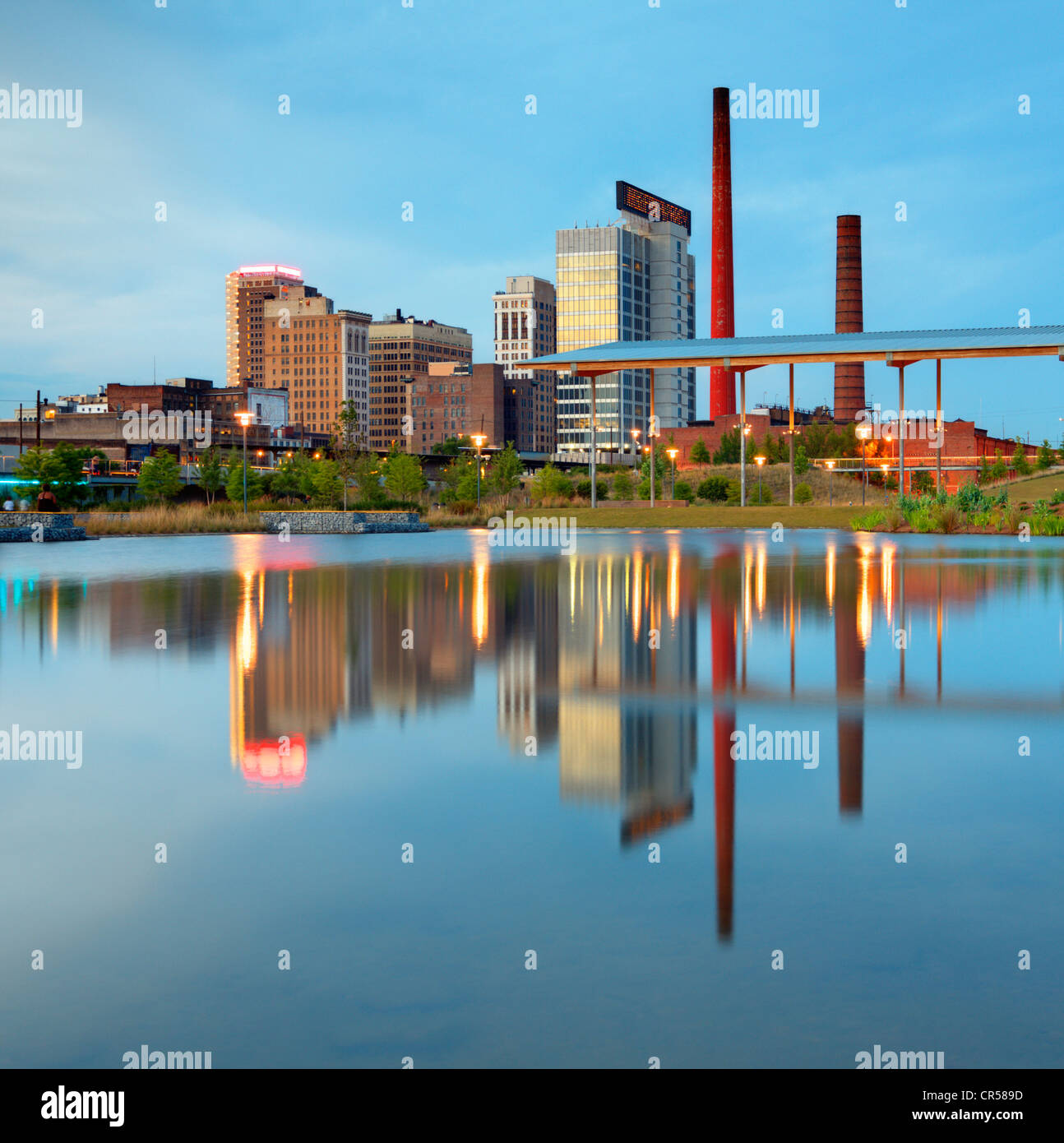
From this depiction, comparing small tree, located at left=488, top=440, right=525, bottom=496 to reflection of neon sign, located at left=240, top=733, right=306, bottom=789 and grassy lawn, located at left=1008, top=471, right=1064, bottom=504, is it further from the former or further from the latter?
reflection of neon sign, located at left=240, top=733, right=306, bottom=789

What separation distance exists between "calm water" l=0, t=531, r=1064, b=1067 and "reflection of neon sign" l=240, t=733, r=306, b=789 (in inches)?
1.6

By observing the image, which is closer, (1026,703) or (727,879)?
(727,879)

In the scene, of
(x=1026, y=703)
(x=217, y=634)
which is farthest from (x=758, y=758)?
(x=217, y=634)

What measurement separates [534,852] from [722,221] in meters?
112

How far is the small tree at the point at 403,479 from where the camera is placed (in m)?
66.9

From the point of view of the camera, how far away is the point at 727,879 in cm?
449

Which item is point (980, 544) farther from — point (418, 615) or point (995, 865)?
point (995, 865)

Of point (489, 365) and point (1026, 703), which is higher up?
point (489, 365)

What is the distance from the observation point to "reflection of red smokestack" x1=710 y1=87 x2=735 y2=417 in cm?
10750

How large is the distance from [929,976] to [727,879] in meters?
1.04

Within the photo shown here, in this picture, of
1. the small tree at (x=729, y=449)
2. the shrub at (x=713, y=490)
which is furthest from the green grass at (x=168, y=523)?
the small tree at (x=729, y=449)

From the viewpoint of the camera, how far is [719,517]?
154ft

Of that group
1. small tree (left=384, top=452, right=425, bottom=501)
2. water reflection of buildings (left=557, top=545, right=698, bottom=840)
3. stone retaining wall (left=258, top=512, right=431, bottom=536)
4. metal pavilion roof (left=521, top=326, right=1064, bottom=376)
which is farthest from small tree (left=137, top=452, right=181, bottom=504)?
water reflection of buildings (left=557, top=545, right=698, bottom=840)

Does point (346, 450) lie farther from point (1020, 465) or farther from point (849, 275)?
point (849, 275)
